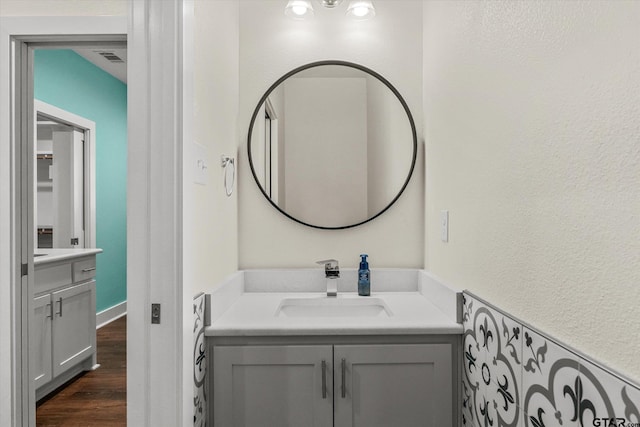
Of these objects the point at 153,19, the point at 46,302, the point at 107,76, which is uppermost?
the point at 107,76

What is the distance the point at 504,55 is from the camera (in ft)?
3.41

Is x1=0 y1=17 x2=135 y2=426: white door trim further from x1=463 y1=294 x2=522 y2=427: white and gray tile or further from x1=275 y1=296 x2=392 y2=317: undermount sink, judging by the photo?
x1=463 y1=294 x2=522 y2=427: white and gray tile

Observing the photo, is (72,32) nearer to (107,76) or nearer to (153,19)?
(153,19)

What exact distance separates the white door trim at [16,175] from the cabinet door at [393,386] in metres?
1.23

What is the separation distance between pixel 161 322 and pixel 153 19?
833mm

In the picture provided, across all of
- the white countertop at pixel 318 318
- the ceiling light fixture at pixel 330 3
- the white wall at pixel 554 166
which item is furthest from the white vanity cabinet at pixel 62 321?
the white wall at pixel 554 166

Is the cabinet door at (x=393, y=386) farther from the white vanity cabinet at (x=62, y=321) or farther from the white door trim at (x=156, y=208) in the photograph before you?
the white vanity cabinet at (x=62, y=321)

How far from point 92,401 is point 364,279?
1871 millimetres

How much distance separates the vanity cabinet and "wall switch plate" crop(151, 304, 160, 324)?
0.31 meters

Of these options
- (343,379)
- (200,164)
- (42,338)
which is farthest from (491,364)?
(42,338)

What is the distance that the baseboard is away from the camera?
379 cm

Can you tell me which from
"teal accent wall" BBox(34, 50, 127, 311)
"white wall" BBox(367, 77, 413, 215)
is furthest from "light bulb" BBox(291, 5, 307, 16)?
"teal accent wall" BBox(34, 50, 127, 311)

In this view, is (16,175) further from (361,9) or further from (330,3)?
(361,9)

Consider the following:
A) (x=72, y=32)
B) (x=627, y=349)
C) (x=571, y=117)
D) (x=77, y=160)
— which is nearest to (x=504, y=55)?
(x=571, y=117)
